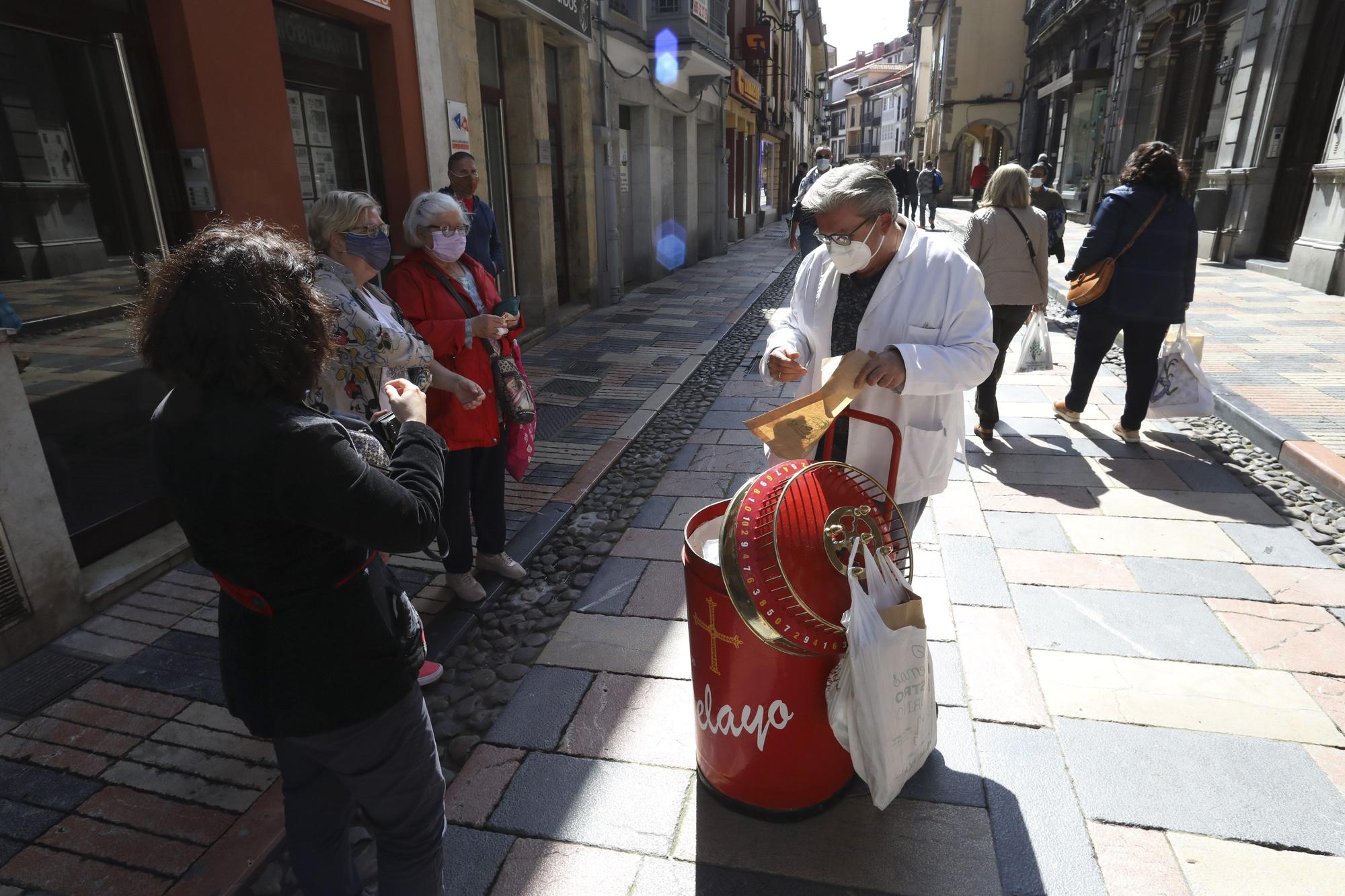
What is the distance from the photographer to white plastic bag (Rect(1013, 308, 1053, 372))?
5.70 meters

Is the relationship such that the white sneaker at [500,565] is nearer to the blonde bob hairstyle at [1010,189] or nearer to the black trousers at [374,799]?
the black trousers at [374,799]

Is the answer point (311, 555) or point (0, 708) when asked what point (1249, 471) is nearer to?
point (311, 555)

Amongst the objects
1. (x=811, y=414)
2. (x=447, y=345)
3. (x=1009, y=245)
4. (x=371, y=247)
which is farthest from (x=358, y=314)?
(x=1009, y=245)

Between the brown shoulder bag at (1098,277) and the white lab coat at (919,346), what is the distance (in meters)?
3.07

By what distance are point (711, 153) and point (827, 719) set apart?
57.3ft

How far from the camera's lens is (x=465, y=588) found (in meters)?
3.66

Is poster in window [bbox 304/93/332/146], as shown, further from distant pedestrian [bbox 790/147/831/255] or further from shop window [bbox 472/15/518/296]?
distant pedestrian [bbox 790/147/831/255]

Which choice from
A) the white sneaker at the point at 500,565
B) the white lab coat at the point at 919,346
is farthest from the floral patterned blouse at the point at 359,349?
the white lab coat at the point at 919,346

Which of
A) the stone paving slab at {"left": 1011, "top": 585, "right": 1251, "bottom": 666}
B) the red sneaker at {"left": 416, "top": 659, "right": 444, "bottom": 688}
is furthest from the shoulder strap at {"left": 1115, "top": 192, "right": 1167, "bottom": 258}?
the red sneaker at {"left": 416, "top": 659, "right": 444, "bottom": 688}

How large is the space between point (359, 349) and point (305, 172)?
3584mm

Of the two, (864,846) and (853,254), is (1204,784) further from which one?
(853,254)

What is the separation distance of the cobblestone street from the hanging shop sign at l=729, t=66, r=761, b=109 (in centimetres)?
1672

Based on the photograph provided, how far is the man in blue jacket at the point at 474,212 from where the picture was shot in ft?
19.5

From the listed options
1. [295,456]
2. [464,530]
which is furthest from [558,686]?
[295,456]
